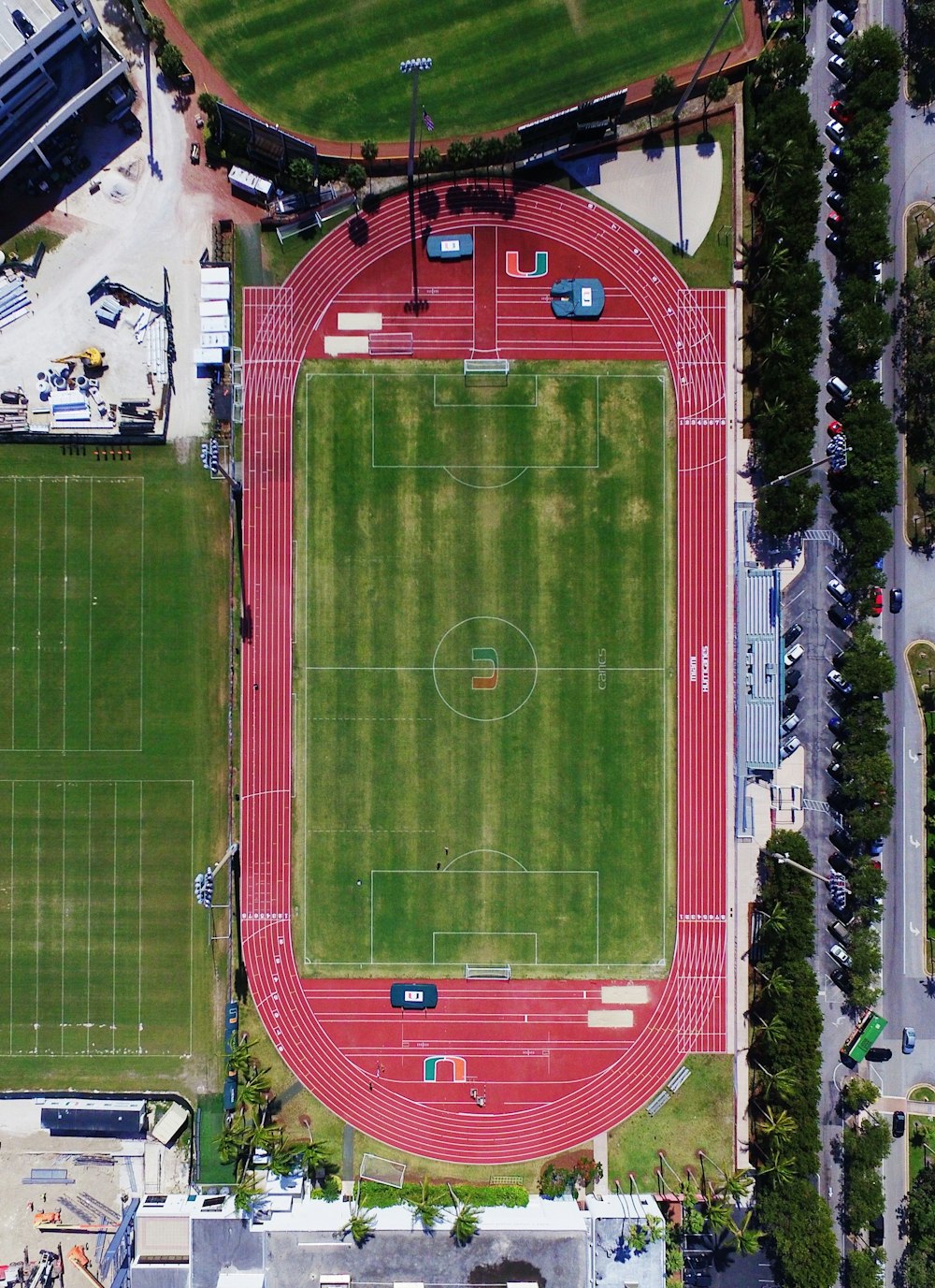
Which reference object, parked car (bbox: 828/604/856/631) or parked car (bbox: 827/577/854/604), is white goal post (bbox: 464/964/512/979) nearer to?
parked car (bbox: 828/604/856/631)

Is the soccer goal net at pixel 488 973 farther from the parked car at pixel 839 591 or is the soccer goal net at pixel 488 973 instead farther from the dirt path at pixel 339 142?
the dirt path at pixel 339 142

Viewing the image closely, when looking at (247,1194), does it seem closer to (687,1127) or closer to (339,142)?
(687,1127)

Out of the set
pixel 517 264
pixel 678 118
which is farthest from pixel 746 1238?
pixel 678 118

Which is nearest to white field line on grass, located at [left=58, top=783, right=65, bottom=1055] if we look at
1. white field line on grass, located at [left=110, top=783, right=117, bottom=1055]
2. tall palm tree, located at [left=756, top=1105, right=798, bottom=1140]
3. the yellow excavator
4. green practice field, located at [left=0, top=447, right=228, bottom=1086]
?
green practice field, located at [left=0, top=447, right=228, bottom=1086]

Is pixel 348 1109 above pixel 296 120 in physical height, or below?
below

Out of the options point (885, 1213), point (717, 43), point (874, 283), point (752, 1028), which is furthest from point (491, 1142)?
point (717, 43)

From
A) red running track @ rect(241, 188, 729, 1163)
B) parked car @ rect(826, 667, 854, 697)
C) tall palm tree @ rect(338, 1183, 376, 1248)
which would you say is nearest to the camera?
tall palm tree @ rect(338, 1183, 376, 1248)

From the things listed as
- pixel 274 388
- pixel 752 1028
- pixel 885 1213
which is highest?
pixel 274 388

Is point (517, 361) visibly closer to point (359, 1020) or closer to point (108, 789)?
point (108, 789)
